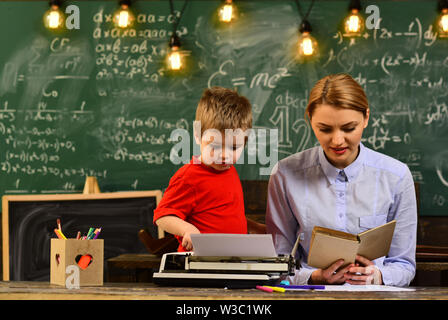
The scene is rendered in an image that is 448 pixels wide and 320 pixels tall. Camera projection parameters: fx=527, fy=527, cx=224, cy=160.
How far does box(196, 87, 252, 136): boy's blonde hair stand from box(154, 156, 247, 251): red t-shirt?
7.3 inches

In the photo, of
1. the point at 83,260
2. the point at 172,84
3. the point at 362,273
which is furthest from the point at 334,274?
the point at 172,84

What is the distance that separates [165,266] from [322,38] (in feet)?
10.0

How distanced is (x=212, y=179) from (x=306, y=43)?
93.0 inches

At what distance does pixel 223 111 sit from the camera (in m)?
1.80

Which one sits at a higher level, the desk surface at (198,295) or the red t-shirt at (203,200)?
the red t-shirt at (203,200)

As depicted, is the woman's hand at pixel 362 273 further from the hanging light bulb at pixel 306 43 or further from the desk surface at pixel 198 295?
the hanging light bulb at pixel 306 43

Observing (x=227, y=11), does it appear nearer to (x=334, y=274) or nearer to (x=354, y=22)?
(x=354, y=22)

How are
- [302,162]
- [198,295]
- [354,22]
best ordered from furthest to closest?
[354,22]
[302,162]
[198,295]

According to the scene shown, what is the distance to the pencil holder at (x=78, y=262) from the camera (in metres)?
1.45

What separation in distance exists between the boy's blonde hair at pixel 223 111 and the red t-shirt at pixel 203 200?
0.19 m

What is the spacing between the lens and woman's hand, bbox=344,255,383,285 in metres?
1.53

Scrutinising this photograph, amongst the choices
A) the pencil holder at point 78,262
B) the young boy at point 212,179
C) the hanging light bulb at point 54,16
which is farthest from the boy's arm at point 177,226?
the hanging light bulb at point 54,16
